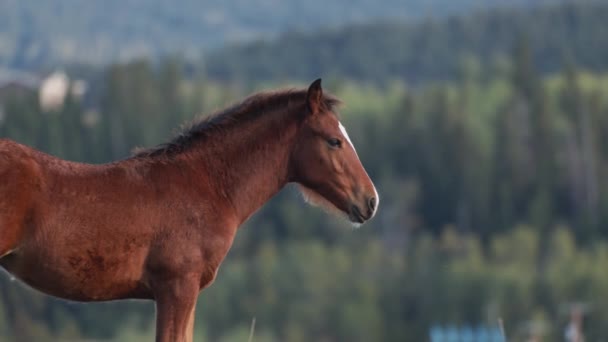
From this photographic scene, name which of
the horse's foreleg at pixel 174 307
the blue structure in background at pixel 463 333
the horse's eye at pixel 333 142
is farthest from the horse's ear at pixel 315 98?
the blue structure in background at pixel 463 333

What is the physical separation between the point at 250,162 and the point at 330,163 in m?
0.57

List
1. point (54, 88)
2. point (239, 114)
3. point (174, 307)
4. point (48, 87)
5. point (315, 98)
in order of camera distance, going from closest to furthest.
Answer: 1. point (174, 307)
2. point (315, 98)
3. point (239, 114)
4. point (48, 87)
5. point (54, 88)

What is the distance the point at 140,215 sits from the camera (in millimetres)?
12805

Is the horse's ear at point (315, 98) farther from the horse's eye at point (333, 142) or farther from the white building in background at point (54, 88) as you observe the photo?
the white building in background at point (54, 88)

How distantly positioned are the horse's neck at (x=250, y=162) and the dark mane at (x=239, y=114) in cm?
8

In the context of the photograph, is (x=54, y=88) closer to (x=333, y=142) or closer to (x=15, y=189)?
(x=333, y=142)

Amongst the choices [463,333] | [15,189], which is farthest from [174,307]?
[463,333]

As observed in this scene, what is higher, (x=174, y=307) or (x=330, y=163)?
(x=330, y=163)

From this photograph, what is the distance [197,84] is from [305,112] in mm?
143238

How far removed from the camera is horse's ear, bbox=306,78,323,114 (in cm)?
1338

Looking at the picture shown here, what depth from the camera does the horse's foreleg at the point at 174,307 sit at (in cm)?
1276

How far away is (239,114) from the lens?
13578mm

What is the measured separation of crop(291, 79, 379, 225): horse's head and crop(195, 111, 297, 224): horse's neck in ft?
0.38

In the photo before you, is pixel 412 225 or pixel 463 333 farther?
pixel 412 225
